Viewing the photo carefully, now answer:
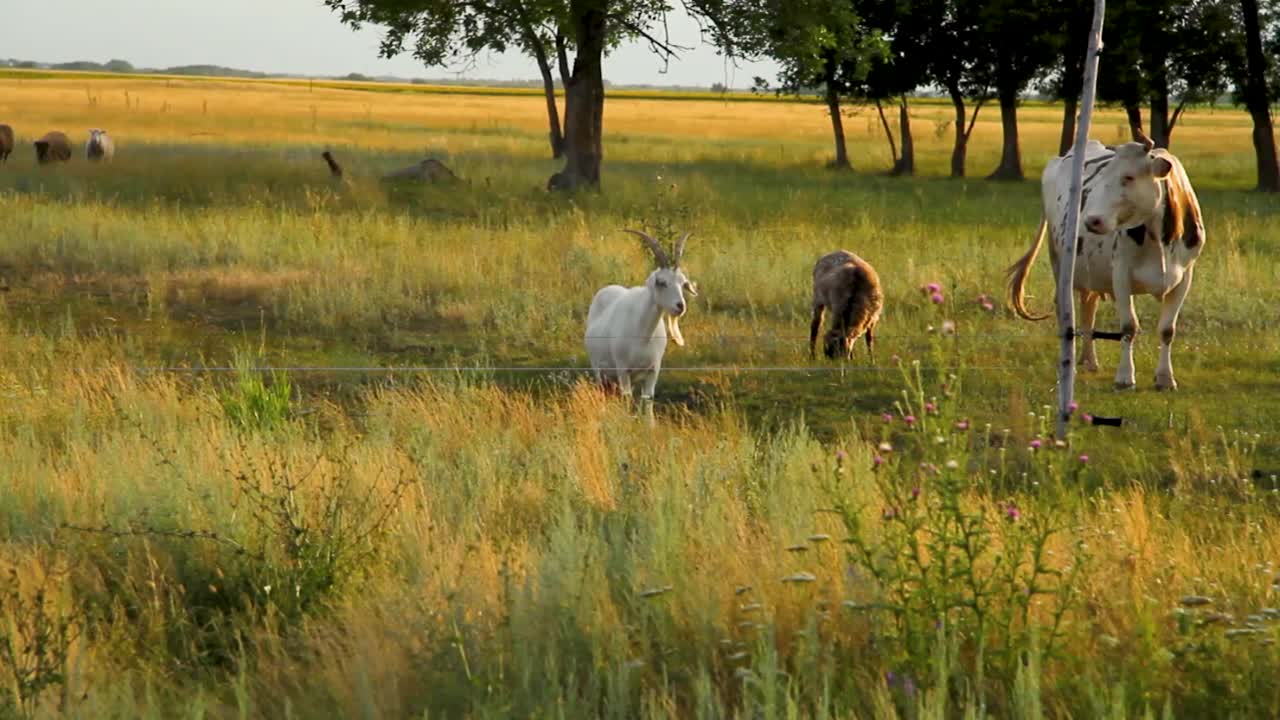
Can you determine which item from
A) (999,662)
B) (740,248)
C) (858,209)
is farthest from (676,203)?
(999,662)

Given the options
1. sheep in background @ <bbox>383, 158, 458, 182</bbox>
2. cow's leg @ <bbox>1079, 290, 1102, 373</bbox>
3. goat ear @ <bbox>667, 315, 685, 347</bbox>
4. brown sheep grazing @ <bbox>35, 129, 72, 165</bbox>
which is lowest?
cow's leg @ <bbox>1079, 290, 1102, 373</bbox>

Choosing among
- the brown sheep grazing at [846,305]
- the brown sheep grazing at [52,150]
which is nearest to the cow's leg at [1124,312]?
the brown sheep grazing at [846,305]

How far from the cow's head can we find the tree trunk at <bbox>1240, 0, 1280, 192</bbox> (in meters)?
29.5

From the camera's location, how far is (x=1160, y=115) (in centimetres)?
4434

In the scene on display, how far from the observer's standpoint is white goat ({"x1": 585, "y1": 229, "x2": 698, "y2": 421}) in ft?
34.5

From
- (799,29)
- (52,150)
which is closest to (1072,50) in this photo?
(799,29)

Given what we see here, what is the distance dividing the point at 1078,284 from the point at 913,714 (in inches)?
328

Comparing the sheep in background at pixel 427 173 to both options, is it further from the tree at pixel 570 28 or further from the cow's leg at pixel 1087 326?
the cow's leg at pixel 1087 326

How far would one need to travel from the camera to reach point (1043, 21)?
46312mm

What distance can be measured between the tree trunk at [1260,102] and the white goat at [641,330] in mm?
31332

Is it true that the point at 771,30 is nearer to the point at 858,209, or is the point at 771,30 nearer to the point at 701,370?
the point at 858,209

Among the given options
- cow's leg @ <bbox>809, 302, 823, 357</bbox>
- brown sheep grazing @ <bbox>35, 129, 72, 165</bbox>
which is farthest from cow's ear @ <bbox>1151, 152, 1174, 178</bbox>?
brown sheep grazing @ <bbox>35, 129, 72, 165</bbox>

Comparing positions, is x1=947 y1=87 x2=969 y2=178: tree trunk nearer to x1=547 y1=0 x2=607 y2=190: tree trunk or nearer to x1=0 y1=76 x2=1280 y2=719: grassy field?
x1=547 y1=0 x2=607 y2=190: tree trunk

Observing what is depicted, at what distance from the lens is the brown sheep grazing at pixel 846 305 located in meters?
12.8
